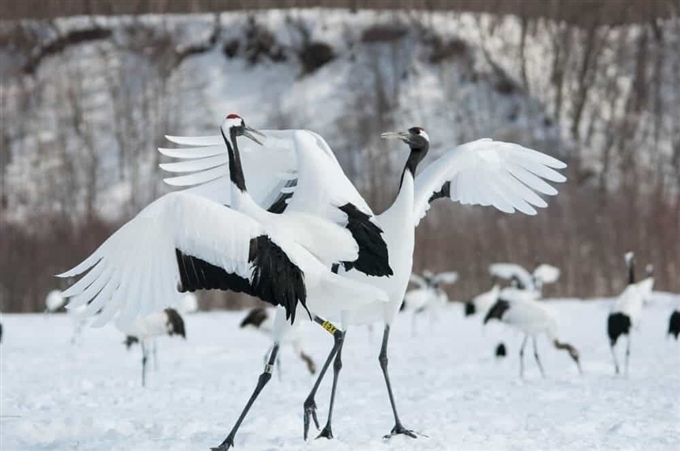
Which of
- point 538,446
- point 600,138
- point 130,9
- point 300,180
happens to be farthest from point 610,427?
point 130,9

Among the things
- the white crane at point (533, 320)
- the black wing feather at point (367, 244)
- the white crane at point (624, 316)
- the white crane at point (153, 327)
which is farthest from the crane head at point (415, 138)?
the white crane at point (533, 320)

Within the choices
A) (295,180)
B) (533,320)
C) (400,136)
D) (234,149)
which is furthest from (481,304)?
(234,149)

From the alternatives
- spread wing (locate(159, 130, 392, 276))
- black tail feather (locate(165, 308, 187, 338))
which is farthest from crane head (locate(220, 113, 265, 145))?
black tail feather (locate(165, 308, 187, 338))

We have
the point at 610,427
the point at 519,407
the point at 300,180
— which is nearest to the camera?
the point at 300,180

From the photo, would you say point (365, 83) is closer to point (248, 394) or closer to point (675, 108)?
point (675, 108)

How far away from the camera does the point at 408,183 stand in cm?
645

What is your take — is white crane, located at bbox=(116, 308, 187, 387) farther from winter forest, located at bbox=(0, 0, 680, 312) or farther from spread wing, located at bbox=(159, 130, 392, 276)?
winter forest, located at bbox=(0, 0, 680, 312)

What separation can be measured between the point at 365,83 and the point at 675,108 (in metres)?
8.68

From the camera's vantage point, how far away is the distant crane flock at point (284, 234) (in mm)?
5344

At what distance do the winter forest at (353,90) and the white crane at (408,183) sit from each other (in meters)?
20.3

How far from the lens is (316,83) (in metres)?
33.4

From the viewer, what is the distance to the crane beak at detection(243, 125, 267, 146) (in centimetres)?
623

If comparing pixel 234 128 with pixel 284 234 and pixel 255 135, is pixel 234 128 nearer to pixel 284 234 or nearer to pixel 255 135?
pixel 255 135

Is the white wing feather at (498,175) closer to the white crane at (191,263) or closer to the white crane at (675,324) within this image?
the white crane at (191,263)
